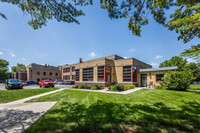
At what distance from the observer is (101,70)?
20.0m

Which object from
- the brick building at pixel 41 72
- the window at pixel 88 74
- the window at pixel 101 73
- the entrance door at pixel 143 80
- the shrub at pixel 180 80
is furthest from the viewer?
the brick building at pixel 41 72

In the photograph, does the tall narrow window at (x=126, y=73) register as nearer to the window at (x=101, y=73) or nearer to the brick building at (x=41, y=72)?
the window at (x=101, y=73)

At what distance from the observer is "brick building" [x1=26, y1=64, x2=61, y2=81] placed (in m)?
40.7

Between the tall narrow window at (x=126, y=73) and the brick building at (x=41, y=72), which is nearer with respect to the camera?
the tall narrow window at (x=126, y=73)

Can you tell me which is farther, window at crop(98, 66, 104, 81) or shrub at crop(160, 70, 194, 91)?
window at crop(98, 66, 104, 81)

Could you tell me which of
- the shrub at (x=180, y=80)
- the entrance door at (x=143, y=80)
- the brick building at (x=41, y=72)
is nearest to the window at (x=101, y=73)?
the entrance door at (x=143, y=80)

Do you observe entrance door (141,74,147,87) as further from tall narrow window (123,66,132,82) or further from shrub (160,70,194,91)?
shrub (160,70,194,91)

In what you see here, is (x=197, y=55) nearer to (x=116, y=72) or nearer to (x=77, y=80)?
(x=116, y=72)

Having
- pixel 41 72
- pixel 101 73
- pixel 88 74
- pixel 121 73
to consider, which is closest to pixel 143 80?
pixel 121 73

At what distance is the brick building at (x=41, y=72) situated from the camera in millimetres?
40737

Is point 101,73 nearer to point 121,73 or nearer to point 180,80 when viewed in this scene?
point 121,73

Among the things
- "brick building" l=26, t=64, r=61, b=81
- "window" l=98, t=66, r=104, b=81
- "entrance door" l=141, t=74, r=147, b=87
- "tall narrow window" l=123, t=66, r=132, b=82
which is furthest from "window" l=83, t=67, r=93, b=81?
"brick building" l=26, t=64, r=61, b=81

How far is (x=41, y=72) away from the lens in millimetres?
43500

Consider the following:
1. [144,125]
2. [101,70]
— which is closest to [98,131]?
[144,125]
